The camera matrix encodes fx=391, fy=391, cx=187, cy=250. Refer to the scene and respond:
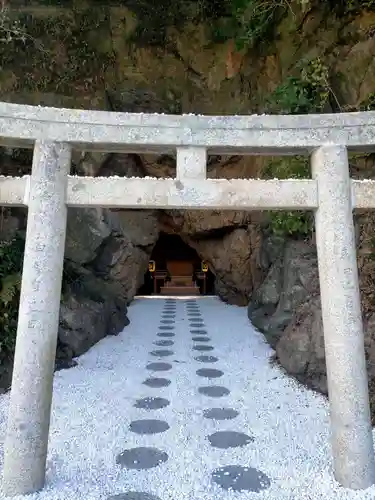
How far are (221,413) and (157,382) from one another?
1.43 metres

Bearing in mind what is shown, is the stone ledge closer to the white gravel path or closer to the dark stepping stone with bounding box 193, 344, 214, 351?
Answer: the white gravel path

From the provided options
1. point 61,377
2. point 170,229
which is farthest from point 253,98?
point 61,377

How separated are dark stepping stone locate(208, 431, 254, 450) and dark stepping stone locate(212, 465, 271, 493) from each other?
43 cm

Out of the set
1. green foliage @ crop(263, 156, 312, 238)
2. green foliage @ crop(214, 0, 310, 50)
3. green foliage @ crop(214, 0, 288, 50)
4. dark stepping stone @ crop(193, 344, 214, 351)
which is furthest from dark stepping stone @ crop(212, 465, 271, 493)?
green foliage @ crop(214, 0, 288, 50)

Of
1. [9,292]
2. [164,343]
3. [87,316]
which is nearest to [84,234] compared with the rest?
[87,316]

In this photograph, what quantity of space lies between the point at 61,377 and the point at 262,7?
827 cm

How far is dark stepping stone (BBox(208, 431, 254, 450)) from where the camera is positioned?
392 centimetres

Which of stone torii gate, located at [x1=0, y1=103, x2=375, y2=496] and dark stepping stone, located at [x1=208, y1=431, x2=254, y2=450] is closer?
stone torii gate, located at [x1=0, y1=103, x2=375, y2=496]

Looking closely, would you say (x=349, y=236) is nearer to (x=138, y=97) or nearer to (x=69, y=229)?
(x=69, y=229)

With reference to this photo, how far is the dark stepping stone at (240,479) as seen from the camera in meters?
3.15

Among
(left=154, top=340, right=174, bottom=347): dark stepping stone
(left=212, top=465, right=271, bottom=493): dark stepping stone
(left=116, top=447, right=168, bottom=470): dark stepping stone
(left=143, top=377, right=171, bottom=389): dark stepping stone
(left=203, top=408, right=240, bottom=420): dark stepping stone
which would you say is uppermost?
(left=154, top=340, right=174, bottom=347): dark stepping stone

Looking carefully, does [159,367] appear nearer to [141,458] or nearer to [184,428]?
[184,428]

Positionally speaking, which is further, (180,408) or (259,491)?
(180,408)

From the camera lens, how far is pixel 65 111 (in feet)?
10.8
